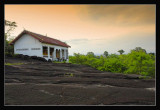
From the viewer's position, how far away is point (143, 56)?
9492 mm

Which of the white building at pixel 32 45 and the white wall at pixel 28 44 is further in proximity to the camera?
the white wall at pixel 28 44

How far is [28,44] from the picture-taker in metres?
17.9

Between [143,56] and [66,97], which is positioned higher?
[143,56]

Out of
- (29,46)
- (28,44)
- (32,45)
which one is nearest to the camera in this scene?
(32,45)

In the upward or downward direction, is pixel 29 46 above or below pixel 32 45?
below

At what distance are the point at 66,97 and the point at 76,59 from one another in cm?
1517

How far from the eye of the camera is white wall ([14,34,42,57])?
1731cm

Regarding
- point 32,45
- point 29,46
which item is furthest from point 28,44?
point 32,45

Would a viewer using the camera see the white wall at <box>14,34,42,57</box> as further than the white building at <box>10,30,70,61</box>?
Yes

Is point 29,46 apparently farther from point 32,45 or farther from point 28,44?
point 32,45

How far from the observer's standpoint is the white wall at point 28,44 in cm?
1731
